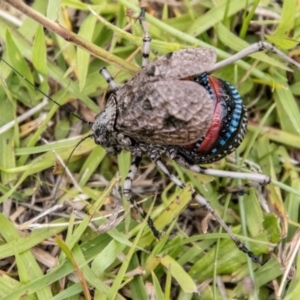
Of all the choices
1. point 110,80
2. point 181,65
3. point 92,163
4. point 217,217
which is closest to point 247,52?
point 181,65

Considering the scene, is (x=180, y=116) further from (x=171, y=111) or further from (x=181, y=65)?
(x=181, y=65)

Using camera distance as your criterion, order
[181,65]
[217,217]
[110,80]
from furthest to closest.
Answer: [110,80], [217,217], [181,65]

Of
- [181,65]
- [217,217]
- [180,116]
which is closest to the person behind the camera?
[180,116]

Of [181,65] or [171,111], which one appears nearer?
[171,111]

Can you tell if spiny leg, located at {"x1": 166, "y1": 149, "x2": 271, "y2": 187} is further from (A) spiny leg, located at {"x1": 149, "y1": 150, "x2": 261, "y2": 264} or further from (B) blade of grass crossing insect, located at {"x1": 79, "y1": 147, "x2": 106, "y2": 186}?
(B) blade of grass crossing insect, located at {"x1": 79, "y1": 147, "x2": 106, "y2": 186}

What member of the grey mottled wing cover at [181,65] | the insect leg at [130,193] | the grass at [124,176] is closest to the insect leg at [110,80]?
the grass at [124,176]

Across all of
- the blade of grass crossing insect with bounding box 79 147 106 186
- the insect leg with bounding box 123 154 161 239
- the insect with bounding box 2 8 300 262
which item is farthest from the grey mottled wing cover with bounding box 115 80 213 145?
the blade of grass crossing insect with bounding box 79 147 106 186

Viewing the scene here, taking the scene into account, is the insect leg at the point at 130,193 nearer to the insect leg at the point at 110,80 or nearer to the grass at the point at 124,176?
the grass at the point at 124,176

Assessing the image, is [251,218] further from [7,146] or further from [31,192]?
[7,146]
